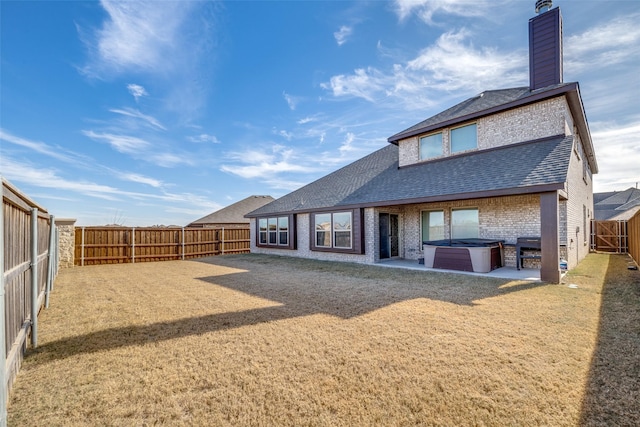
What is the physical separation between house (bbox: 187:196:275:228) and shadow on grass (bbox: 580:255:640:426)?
26801 millimetres

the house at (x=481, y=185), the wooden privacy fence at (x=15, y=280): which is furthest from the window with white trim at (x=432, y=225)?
the wooden privacy fence at (x=15, y=280)

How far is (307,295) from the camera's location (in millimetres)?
6387

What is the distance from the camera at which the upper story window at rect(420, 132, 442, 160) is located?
40.5 ft

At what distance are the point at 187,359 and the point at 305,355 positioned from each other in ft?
4.43

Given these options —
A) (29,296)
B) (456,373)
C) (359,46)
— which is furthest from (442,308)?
(359,46)

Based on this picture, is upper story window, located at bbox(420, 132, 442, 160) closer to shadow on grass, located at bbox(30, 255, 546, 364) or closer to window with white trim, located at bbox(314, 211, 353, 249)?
window with white trim, located at bbox(314, 211, 353, 249)

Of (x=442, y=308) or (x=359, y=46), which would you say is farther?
(x=359, y=46)

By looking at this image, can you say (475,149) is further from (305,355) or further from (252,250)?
(252,250)

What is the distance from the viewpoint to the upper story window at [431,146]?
40.5 feet

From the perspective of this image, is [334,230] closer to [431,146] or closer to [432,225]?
[432,225]

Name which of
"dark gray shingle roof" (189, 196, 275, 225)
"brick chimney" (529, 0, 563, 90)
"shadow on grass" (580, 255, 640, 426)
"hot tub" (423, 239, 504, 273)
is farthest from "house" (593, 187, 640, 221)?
"dark gray shingle roof" (189, 196, 275, 225)

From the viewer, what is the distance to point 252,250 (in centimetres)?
1819

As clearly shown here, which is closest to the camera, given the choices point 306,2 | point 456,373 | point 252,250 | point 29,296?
point 456,373

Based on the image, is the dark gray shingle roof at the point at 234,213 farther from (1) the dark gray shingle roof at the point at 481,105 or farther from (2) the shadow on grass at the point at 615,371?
(2) the shadow on grass at the point at 615,371
